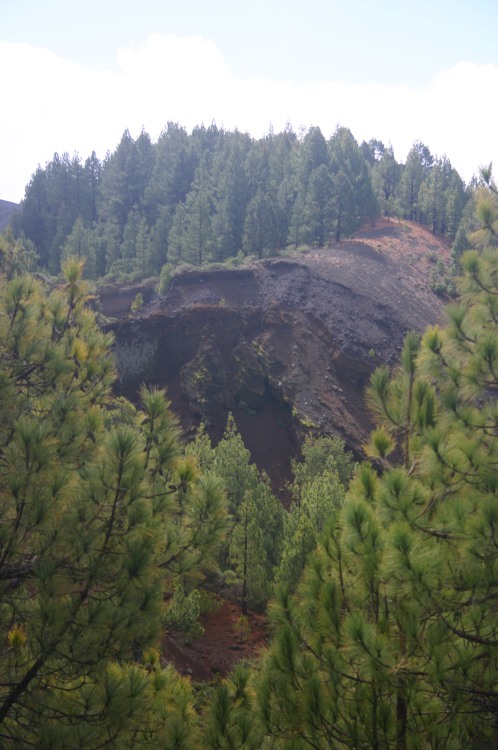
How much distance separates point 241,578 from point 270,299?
71.1ft

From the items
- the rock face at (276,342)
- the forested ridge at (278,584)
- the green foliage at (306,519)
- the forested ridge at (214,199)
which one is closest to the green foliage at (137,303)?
the rock face at (276,342)

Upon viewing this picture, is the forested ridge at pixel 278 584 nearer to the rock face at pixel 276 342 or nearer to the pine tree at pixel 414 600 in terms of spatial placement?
the pine tree at pixel 414 600

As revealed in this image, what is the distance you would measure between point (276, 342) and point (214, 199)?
1950 centimetres

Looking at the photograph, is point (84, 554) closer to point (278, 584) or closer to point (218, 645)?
point (278, 584)

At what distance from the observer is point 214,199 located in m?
49.2

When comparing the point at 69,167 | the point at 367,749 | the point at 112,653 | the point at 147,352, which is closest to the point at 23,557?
the point at 112,653

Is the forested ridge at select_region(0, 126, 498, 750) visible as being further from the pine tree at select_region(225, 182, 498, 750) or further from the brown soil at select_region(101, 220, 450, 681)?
the brown soil at select_region(101, 220, 450, 681)

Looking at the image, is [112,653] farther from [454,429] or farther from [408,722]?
[454,429]

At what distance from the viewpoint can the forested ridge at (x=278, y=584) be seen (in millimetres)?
4332

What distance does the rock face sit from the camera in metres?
32.1

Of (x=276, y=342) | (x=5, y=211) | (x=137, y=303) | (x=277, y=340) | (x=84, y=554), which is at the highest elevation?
(x=5, y=211)

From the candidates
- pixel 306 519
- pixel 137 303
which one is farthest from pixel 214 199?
pixel 306 519

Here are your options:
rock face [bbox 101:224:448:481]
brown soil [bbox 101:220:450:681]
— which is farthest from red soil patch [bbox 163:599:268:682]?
rock face [bbox 101:224:448:481]

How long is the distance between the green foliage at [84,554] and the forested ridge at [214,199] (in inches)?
1452
